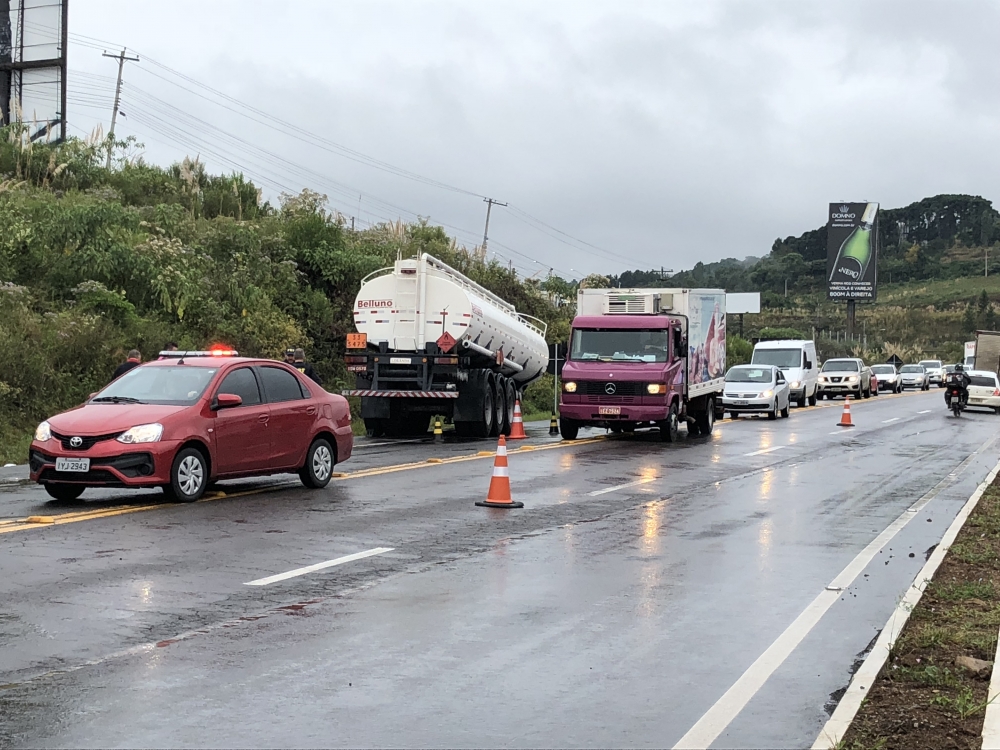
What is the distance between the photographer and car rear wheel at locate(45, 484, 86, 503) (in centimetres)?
1392

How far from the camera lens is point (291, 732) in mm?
5785

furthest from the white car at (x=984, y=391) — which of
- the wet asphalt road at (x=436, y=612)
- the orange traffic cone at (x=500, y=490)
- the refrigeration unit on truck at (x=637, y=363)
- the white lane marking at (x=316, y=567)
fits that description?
the white lane marking at (x=316, y=567)

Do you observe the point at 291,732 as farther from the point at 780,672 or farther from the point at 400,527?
the point at 400,527

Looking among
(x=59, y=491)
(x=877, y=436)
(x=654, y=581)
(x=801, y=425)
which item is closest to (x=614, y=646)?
(x=654, y=581)

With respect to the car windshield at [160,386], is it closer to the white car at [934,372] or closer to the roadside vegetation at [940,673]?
the roadside vegetation at [940,673]

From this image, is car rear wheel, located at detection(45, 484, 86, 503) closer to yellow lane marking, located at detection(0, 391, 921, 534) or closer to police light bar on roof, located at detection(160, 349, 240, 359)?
yellow lane marking, located at detection(0, 391, 921, 534)

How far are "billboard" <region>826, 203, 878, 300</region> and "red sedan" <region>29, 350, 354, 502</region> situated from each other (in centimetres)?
7973

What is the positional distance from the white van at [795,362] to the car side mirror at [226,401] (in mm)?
35021

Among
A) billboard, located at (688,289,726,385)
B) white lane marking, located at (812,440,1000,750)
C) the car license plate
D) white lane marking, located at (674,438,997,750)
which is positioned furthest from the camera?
billboard, located at (688,289,726,385)

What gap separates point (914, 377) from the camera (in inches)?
2805

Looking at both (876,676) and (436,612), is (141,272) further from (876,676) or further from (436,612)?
(876,676)

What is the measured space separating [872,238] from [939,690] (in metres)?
89.1

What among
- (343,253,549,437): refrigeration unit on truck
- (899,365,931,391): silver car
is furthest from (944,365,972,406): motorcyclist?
(899,365,931,391): silver car

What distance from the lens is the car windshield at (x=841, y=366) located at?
57.1 metres
